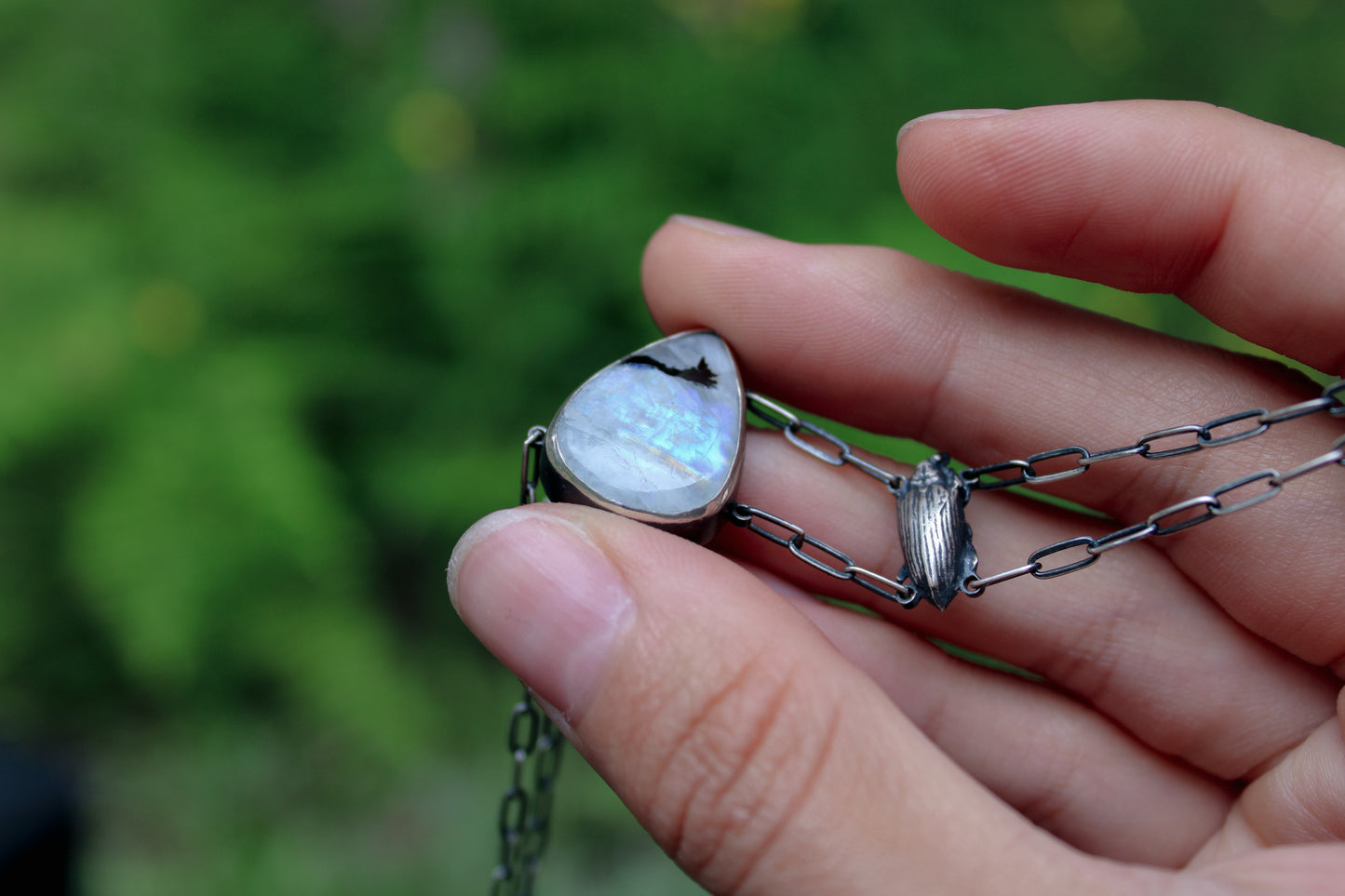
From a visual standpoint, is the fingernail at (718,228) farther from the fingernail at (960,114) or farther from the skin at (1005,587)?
the fingernail at (960,114)

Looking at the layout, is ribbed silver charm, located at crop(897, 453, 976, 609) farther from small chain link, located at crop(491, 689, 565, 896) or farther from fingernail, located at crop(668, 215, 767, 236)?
small chain link, located at crop(491, 689, 565, 896)

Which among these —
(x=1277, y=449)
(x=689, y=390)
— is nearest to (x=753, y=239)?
(x=689, y=390)

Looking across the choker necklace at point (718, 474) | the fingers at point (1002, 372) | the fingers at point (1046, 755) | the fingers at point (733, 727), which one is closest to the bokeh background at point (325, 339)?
the fingers at point (1002, 372)

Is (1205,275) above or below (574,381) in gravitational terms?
above

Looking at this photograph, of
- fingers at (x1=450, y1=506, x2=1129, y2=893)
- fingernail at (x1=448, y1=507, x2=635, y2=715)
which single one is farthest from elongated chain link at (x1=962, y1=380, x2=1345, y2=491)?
fingernail at (x1=448, y1=507, x2=635, y2=715)

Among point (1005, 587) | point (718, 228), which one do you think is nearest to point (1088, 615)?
point (1005, 587)

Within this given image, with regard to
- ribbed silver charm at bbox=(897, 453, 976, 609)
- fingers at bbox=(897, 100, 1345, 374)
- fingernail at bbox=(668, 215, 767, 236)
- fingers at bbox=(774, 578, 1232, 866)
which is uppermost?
fingers at bbox=(897, 100, 1345, 374)

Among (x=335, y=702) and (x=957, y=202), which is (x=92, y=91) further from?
(x=957, y=202)
